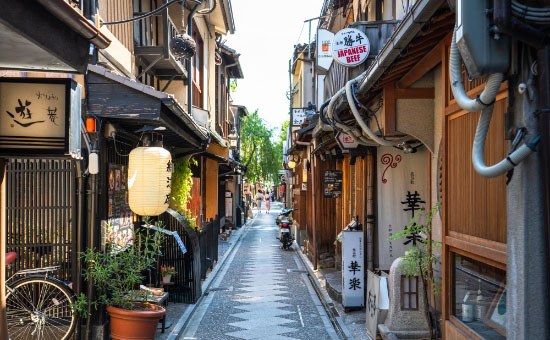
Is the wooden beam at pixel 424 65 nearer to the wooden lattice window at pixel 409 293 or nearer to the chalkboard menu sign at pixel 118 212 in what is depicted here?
the wooden lattice window at pixel 409 293

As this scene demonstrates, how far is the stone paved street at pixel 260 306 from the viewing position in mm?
10713

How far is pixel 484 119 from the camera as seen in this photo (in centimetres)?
401

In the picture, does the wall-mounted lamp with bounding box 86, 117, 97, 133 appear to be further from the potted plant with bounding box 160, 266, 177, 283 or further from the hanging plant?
the hanging plant

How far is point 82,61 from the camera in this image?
4.87 metres

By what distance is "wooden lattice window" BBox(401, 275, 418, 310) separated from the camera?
8602 mm

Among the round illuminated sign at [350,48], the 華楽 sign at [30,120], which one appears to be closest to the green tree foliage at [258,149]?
the round illuminated sign at [350,48]

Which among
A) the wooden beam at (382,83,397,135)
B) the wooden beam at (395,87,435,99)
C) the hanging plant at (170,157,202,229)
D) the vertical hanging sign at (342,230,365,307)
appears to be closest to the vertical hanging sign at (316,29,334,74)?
the hanging plant at (170,157,202,229)

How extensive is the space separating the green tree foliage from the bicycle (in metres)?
47.3

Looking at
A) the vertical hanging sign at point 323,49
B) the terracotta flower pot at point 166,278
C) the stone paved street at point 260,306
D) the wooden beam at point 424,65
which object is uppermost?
the vertical hanging sign at point 323,49

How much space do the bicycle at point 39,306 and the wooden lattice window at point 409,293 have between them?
15.1 ft

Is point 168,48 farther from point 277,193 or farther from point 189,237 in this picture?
point 277,193

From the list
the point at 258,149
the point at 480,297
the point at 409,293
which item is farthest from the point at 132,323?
the point at 258,149

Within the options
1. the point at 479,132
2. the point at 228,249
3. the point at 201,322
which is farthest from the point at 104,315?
the point at 228,249

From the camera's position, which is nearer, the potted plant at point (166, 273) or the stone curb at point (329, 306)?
the stone curb at point (329, 306)
